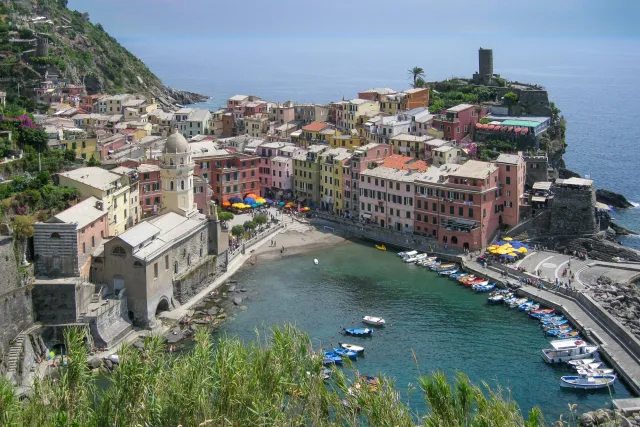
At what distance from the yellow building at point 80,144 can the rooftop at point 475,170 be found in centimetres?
3136

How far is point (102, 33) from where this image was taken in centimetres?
14400

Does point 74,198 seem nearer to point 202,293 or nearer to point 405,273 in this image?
point 202,293

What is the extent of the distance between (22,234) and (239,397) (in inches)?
1049

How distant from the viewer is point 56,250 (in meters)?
47.7

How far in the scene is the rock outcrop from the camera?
3221 inches

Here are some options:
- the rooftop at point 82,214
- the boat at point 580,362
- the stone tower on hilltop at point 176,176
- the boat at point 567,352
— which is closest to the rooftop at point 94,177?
the rooftop at point 82,214

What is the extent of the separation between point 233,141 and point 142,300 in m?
37.8

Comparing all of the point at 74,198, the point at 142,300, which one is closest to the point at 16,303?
the point at 142,300

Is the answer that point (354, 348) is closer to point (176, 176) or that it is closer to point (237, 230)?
point (176, 176)

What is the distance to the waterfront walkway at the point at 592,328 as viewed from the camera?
43.4m

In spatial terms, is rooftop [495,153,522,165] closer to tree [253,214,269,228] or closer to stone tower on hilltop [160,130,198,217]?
tree [253,214,269,228]

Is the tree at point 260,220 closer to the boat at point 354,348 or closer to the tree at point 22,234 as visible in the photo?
the boat at point 354,348

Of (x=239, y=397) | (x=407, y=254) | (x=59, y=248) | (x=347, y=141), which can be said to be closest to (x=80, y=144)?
(x=347, y=141)

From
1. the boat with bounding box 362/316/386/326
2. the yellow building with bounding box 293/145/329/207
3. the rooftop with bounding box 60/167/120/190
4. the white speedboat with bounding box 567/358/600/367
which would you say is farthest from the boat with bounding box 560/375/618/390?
the yellow building with bounding box 293/145/329/207
